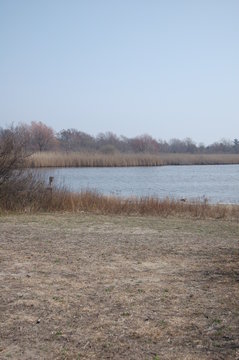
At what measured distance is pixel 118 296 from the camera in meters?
4.46

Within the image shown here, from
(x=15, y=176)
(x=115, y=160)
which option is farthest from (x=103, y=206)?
(x=115, y=160)

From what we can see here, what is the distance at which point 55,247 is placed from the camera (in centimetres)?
679

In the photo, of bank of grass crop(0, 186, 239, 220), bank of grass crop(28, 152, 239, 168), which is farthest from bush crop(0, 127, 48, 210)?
bank of grass crop(28, 152, 239, 168)

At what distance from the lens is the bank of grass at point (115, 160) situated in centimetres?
3050

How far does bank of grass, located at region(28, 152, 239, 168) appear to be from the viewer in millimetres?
30500

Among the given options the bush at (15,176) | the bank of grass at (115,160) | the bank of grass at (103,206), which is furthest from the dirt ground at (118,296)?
the bank of grass at (115,160)

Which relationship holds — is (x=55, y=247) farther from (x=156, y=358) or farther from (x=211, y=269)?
(x=156, y=358)

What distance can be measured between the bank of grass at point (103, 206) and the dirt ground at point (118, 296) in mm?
3647

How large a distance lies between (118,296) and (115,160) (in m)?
32.1

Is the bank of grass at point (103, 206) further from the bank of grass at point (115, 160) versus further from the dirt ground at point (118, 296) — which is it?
the bank of grass at point (115, 160)

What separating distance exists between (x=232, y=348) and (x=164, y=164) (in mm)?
37244

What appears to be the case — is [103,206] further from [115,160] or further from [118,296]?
[115,160]

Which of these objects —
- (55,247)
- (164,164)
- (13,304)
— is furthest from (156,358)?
(164,164)

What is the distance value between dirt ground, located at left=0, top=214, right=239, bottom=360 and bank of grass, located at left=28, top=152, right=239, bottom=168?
67.0 ft
